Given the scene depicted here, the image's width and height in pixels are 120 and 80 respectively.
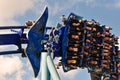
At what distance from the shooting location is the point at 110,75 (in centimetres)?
2125

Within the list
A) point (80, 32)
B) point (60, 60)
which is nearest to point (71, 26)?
point (80, 32)

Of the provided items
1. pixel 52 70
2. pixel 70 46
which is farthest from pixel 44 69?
pixel 70 46

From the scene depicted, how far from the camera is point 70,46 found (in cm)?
1780

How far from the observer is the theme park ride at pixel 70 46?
49.6ft

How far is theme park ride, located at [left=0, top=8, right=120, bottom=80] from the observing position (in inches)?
595

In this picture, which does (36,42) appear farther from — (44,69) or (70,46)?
(70,46)

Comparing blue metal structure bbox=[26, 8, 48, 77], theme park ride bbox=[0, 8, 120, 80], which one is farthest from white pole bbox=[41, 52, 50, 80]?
blue metal structure bbox=[26, 8, 48, 77]

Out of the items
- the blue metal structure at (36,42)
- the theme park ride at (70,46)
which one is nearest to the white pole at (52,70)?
the theme park ride at (70,46)

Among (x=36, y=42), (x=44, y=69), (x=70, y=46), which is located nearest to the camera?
(x=44, y=69)

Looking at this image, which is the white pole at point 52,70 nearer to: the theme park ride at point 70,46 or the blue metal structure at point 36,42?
the theme park ride at point 70,46

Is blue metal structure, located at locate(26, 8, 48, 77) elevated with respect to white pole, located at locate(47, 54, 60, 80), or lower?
elevated

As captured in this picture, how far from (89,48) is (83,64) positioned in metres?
0.89

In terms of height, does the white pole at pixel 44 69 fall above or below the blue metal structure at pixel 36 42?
below

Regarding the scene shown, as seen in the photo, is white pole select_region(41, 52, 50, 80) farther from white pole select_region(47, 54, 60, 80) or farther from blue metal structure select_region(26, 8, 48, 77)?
blue metal structure select_region(26, 8, 48, 77)
